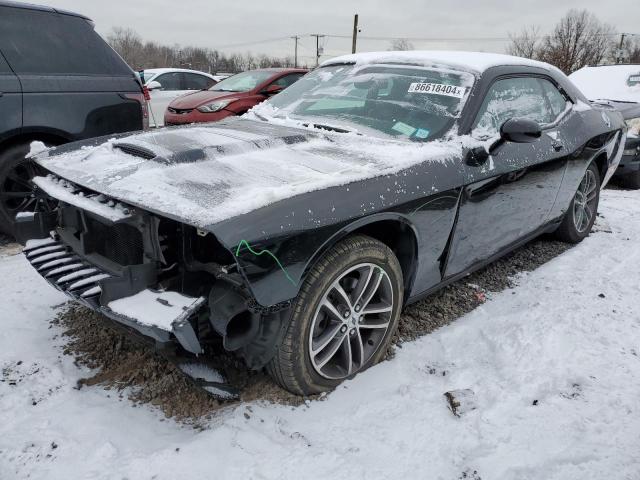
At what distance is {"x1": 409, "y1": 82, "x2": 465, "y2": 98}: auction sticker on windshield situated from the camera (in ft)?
9.62

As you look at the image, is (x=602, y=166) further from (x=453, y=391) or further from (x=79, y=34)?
(x=79, y=34)

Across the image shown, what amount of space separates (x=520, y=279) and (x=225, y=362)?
2381mm

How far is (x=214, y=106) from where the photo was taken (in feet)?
26.1

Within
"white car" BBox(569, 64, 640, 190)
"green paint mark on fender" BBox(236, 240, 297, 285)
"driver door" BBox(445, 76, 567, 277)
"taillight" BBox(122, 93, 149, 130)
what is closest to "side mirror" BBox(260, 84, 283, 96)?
"taillight" BBox(122, 93, 149, 130)

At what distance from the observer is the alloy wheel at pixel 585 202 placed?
4.28m

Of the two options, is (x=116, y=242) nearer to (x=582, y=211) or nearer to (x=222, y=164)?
(x=222, y=164)

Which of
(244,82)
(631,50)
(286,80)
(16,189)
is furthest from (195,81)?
(631,50)

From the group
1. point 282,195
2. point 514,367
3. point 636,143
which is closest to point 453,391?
point 514,367

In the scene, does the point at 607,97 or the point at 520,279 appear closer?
the point at 520,279

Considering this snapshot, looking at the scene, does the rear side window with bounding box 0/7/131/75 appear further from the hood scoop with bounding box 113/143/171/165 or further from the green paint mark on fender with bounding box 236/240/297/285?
the green paint mark on fender with bounding box 236/240/297/285

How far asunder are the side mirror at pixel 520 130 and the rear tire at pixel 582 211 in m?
1.71

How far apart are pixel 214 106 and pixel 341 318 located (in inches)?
255

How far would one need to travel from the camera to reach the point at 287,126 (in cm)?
305

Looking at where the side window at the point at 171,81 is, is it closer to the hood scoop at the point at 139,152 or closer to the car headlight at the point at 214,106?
the car headlight at the point at 214,106
